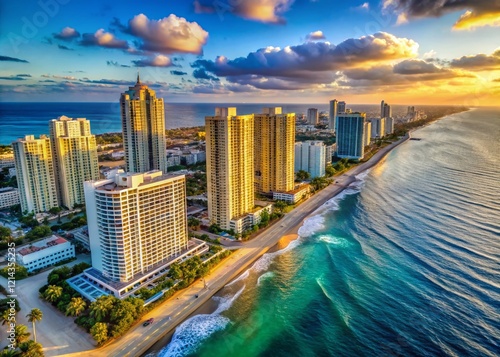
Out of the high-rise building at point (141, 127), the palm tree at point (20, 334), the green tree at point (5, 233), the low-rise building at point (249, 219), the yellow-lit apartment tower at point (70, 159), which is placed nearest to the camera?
the palm tree at point (20, 334)

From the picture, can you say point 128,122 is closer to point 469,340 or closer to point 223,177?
point 223,177

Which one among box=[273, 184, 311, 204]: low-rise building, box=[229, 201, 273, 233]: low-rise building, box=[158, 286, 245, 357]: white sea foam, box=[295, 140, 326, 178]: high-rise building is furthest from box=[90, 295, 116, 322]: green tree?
box=[295, 140, 326, 178]: high-rise building

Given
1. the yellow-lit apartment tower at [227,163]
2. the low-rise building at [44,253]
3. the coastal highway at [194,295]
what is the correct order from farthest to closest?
the yellow-lit apartment tower at [227,163], the low-rise building at [44,253], the coastal highway at [194,295]

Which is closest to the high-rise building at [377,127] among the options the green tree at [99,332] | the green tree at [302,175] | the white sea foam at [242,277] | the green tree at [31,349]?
the green tree at [302,175]

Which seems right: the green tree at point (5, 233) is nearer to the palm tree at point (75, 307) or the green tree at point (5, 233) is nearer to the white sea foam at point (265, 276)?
the palm tree at point (75, 307)

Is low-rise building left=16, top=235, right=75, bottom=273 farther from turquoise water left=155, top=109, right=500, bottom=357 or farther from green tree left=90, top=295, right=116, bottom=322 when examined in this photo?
turquoise water left=155, top=109, right=500, bottom=357

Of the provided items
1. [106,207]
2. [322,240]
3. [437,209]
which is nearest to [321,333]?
[322,240]

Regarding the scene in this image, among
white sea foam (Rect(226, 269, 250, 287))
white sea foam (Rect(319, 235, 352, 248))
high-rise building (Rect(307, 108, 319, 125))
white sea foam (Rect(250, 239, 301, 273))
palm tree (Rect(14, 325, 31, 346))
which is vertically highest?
high-rise building (Rect(307, 108, 319, 125))
